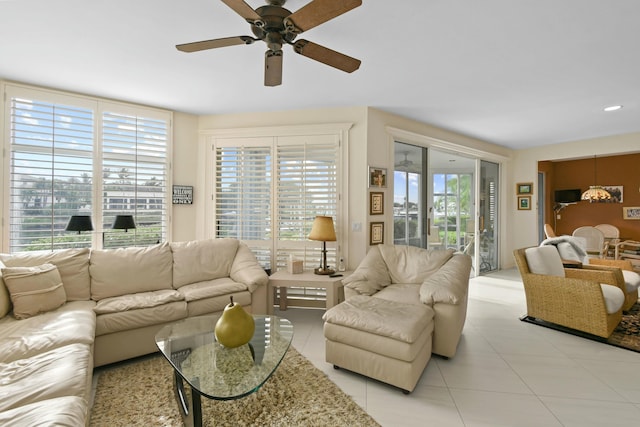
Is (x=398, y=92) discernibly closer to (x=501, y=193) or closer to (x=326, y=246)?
(x=326, y=246)

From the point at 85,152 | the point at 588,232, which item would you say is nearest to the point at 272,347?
the point at 85,152

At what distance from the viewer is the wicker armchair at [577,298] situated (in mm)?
2900

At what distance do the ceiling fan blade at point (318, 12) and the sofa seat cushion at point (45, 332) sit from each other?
2413 millimetres

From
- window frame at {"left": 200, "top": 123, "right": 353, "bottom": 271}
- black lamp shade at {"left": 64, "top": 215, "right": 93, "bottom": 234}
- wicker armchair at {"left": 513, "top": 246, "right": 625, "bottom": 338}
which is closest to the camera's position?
wicker armchair at {"left": 513, "top": 246, "right": 625, "bottom": 338}

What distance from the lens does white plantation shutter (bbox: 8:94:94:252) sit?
3.13 m

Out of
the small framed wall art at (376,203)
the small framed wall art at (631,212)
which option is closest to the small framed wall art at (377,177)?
the small framed wall art at (376,203)

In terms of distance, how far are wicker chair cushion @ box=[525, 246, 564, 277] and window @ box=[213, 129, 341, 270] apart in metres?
2.30

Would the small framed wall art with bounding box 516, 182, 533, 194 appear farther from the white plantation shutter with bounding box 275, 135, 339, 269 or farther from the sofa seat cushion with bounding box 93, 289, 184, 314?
the sofa seat cushion with bounding box 93, 289, 184, 314

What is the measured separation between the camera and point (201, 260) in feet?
11.4

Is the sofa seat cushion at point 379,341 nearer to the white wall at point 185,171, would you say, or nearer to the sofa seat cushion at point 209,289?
the sofa seat cushion at point 209,289

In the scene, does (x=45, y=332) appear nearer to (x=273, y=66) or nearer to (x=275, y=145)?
(x=273, y=66)

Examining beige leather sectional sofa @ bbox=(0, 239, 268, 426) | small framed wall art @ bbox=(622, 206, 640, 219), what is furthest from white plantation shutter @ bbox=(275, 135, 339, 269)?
small framed wall art @ bbox=(622, 206, 640, 219)

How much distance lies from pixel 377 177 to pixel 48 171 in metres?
3.81

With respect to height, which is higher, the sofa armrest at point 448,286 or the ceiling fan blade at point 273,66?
the ceiling fan blade at point 273,66
